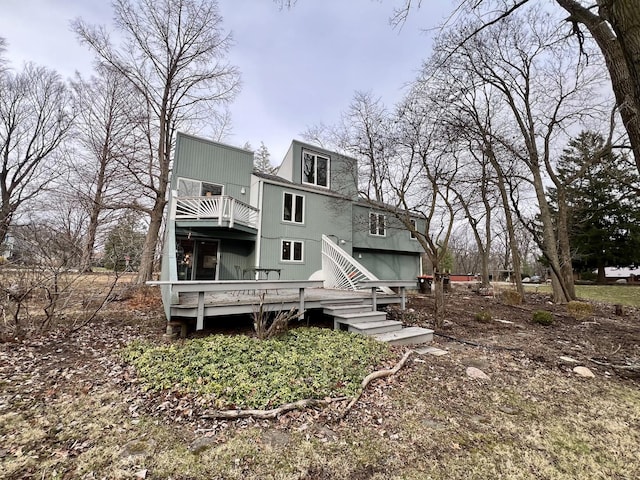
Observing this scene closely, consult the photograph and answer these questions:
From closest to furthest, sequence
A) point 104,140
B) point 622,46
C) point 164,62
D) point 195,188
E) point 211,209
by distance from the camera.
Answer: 1. point 622,46
2. point 211,209
3. point 195,188
4. point 164,62
5. point 104,140

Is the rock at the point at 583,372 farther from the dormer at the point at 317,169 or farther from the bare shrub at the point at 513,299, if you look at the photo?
the dormer at the point at 317,169

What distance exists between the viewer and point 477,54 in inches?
433

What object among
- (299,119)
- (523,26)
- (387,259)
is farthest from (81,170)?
(523,26)

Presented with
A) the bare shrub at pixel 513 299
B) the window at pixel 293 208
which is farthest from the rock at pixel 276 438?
the bare shrub at pixel 513 299

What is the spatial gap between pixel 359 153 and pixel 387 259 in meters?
7.79

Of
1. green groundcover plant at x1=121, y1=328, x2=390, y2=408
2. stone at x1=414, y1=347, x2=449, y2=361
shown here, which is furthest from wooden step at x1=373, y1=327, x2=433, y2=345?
green groundcover plant at x1=121, y1=328, x2=390, y2=408

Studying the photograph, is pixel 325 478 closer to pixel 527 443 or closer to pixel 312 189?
pixel 527 443

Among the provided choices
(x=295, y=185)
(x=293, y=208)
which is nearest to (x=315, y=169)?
(x=295, y=185)

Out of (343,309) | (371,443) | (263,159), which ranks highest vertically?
(263,159)

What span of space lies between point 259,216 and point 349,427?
30.8ft

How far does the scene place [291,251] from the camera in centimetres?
1205

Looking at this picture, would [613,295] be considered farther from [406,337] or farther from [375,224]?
[406,337]

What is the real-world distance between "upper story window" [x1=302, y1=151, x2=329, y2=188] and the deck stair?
8.46 meters

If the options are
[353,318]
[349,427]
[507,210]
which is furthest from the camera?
[507,210]
